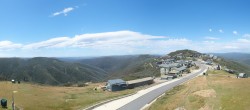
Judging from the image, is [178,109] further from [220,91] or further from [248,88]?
[248,88]

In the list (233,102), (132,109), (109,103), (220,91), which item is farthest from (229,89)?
(109,103)

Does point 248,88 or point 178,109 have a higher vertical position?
point 248,88

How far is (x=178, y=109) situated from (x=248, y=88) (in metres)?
14.3

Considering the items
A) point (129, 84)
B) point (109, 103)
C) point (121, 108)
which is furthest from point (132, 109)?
point (129, 84)

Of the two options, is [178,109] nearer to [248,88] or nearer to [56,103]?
[248,88]

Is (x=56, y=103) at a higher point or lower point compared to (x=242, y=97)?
lower

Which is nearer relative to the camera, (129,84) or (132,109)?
(132,109)

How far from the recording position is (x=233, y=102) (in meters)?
49.2

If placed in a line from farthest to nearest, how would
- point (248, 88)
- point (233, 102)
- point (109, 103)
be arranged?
Result: 1. point (109, 103)
2. point (248, 88)
3. point (233, 102)

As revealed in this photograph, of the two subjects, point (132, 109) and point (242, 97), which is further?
point (132, 109)

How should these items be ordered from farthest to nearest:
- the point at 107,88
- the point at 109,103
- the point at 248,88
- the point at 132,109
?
1. the point at 107,88
2. the point at 109,103
3. the point at 132,109
4. the point at 248,88

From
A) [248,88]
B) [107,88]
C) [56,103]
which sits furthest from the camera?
[107,88]

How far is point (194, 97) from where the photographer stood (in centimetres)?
6038

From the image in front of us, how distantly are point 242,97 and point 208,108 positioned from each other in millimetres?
6339
